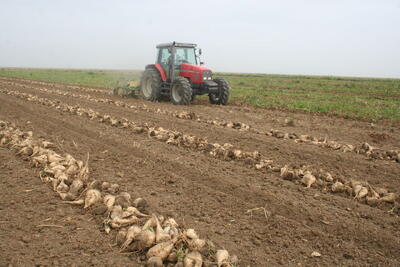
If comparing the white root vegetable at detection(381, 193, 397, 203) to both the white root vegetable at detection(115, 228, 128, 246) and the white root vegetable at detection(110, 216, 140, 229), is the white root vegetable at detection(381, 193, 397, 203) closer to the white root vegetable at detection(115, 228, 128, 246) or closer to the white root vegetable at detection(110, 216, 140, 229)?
the white root vegetable at detection(110, 216, 140, 229)

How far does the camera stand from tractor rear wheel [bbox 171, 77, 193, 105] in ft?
37.9

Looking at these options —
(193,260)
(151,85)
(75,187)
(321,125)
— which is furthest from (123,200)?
(151,85)

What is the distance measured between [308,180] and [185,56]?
29.3 ft

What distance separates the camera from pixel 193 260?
2.52 metres

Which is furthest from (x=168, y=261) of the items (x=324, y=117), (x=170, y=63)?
(x=170, y=63)

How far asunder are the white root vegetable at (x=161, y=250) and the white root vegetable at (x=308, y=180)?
2376 millimetres

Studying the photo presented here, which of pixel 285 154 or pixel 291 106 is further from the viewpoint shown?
pixel 291 106

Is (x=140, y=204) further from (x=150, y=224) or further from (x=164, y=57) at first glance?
(x=164, y=57)

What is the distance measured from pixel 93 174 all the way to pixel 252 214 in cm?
229

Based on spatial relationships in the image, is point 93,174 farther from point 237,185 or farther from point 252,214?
point 252,214

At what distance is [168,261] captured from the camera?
2.68 m

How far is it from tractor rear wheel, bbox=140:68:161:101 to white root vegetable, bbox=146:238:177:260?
10242 millimetres

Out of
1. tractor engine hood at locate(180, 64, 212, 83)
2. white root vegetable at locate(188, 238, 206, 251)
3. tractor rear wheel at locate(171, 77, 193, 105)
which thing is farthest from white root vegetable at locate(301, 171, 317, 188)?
tractor engine hood at locate(180, 64, 212, 83)

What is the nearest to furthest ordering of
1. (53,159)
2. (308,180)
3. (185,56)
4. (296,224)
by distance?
(296,224)
(308,180)
(53,159)
(185,56)
